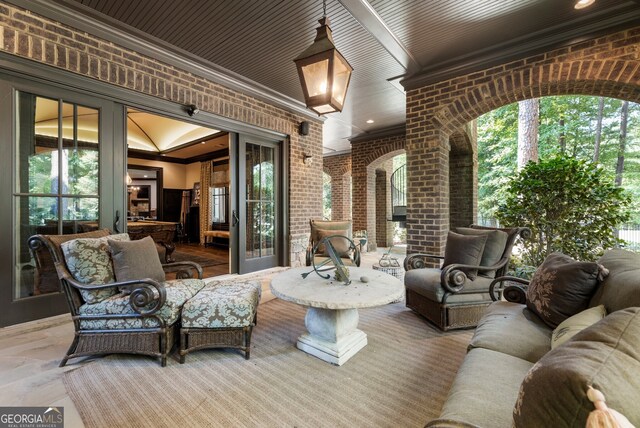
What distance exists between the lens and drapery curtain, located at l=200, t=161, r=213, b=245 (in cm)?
825

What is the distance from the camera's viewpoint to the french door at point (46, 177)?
2400 millimetres

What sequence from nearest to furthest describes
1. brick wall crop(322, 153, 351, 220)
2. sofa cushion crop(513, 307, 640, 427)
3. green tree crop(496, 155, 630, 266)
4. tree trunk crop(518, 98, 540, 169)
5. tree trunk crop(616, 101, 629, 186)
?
sofa cushion crop(513, 307, 640, 427), green tree crop(496, 155, 630, 266), tree trunk crop(518, 98, 540, 169), brick wall crop(322, 153, 351, 220), tree trunk crop(616, 101, 629, 186)

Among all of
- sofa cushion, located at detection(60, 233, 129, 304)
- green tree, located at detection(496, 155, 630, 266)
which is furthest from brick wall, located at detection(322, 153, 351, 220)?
sofa cushion, located at detection(60, 233, 129, 304)

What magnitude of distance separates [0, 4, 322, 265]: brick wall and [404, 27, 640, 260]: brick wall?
187cm

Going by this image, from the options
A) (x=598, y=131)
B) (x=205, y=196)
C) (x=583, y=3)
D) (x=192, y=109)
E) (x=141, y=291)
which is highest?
(x=598, y=131)

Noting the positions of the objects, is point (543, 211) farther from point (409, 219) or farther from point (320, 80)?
point (320, 80)

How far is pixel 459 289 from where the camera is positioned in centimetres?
254

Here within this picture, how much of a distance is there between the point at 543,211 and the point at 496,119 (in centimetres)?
889

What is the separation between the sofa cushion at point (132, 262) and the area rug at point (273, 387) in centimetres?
59

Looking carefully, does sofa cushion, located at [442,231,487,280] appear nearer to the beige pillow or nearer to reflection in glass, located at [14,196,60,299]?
the beige pillow

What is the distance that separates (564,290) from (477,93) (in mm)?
2752

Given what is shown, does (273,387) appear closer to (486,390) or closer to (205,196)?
(486,390)

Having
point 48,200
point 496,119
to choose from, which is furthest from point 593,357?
point 496,119

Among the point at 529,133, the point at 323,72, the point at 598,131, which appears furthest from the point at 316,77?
the point at 598,131
